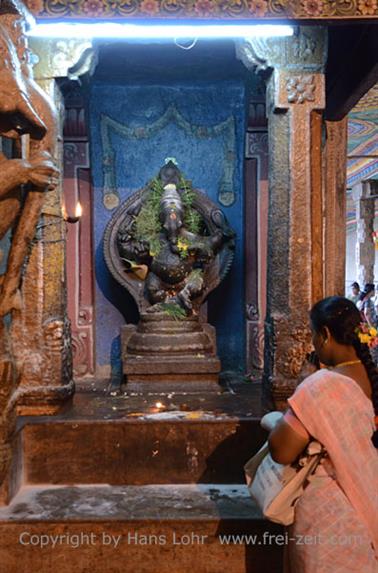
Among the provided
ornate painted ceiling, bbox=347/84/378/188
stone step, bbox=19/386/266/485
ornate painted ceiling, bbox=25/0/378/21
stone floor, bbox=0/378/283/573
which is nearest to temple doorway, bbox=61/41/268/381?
stone floor, bbox=0/378/283/573

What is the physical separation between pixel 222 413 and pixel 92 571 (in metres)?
1.61

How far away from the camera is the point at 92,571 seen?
3.37m

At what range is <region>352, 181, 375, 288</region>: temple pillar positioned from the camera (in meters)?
15.3

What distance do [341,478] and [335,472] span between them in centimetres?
4

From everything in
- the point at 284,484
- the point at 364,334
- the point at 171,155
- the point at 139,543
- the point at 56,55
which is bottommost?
the point at 139,543

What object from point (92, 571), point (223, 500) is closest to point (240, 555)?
point (223, 500)

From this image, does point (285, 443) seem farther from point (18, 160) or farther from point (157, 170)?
point (157, 170)

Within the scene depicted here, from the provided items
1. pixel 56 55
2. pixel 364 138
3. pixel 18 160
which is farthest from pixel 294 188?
pixel 364 138

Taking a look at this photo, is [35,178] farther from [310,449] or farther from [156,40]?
[156,40]

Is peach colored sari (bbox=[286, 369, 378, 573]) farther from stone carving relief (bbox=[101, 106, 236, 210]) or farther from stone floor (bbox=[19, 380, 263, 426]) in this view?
stone carving relief (bbox=[101, 106, 236, 210])

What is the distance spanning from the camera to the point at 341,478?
227 cm

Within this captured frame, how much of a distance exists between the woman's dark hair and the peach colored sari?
0.23m

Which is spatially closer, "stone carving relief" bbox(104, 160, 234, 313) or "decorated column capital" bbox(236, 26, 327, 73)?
"decorated column capital" bbox(236, 26, 327, 73)

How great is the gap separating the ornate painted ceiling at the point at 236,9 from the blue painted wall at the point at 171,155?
11.0ft
